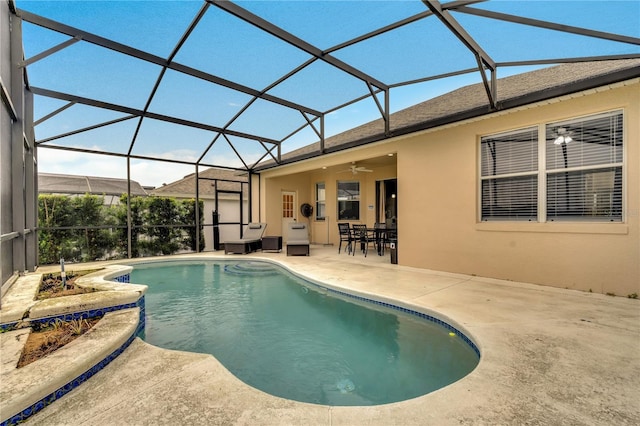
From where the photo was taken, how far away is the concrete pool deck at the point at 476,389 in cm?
166

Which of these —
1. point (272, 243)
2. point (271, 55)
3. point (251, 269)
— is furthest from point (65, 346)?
point (272, 243)

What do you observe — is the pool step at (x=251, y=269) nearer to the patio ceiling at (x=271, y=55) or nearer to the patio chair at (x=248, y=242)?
the patio chair at (x=248, y=242)

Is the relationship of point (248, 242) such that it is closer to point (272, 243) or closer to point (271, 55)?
point (272, 243)

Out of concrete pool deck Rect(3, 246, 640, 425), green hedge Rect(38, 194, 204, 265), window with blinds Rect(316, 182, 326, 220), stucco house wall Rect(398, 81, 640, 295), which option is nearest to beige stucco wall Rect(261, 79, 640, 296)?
stucco house wall Rect(398, 81, 640, 295)

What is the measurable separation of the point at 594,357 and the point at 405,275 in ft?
11.0

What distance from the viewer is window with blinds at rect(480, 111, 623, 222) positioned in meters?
4.24

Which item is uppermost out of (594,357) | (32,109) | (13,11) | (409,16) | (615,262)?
(13,11)

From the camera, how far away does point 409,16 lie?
385cm

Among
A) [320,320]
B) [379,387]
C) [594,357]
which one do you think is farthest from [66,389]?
[594,357]

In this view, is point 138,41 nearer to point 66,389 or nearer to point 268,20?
point 268,20

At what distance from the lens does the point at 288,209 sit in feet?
40.1

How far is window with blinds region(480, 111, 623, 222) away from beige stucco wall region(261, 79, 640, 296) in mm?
171

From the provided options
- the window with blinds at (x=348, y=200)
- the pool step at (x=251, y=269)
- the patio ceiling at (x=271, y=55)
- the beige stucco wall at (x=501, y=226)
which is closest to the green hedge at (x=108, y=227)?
the patio ceiling at (x=271, y=55)

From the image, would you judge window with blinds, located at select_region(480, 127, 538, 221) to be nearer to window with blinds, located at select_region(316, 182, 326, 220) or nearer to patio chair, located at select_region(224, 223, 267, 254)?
patio chair, located at select_region(224, 223, 267, 254)
